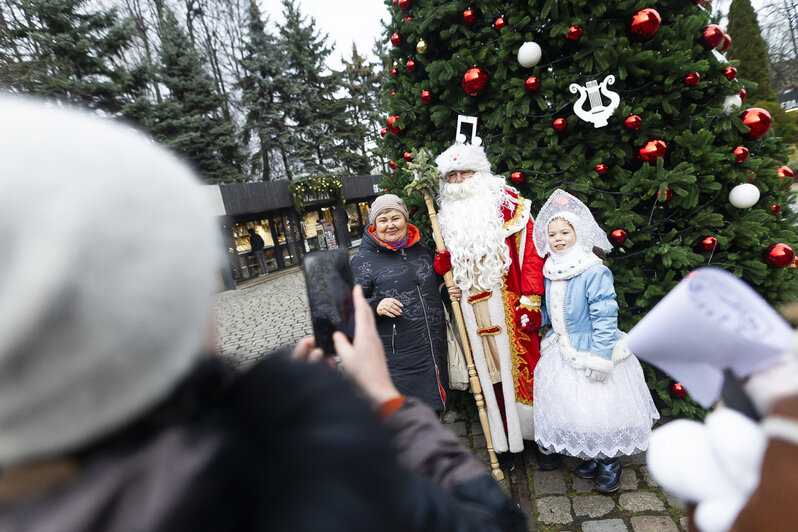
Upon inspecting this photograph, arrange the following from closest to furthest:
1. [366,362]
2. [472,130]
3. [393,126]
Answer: [366,362] → [472,130] → [393,126]

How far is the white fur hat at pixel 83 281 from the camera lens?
0.40 m

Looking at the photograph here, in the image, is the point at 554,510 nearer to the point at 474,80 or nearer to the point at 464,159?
the point at 464,159

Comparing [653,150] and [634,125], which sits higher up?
[634,125]

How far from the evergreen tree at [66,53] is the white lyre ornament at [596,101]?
13392 millimetres

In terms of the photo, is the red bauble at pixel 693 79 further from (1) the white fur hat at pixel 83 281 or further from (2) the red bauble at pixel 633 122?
(1) the white fur hat at pixel 83 281

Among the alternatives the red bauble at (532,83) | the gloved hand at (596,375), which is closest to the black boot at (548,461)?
the gloved hand at (596,375)

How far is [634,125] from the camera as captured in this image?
2.66m

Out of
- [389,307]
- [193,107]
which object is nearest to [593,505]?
[389,307]

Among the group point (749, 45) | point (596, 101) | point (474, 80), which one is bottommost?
point (596, 101)

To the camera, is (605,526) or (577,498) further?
(577,498)

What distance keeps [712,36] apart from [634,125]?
30.1 inches

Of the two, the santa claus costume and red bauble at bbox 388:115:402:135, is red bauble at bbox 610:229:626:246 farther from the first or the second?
red bauble at bbox 388:115:402:135

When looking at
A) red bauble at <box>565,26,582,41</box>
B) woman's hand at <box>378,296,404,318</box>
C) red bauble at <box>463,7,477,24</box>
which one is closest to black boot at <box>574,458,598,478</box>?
woman's hand at <box>378,296,404,318</box>

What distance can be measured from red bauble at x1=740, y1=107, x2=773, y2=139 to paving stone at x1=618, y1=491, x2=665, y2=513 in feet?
8.21
